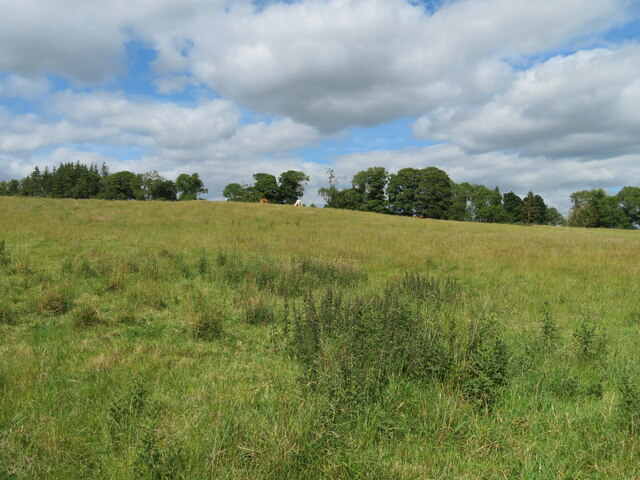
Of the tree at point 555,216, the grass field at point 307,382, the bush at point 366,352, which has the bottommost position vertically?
the grass field at point 307,382

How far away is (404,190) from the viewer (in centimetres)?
8306

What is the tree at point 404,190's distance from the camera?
81750 mm

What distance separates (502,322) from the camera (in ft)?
22.7

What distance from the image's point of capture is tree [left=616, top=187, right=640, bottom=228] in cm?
9756

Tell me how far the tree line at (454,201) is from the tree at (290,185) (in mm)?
7149

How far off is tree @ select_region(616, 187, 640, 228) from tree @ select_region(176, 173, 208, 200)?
12092 cm

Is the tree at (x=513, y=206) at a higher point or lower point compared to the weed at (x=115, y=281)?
higher

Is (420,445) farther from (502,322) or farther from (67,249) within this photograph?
(67,249)

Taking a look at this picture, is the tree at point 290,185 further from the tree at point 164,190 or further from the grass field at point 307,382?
the grass field at point 307,382

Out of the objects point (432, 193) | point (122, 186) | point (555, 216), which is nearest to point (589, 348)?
point (432, 193)

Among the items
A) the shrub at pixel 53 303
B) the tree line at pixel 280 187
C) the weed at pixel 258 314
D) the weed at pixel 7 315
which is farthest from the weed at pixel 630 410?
the tree line at pixel 280 187

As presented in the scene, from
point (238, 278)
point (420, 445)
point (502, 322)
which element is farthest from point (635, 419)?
point (238, 278)

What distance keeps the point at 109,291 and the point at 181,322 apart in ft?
9.72

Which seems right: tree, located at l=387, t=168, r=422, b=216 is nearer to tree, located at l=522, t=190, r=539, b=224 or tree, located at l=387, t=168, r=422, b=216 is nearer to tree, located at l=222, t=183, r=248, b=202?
tree, located at l=522, t=190, r=539, b=224
